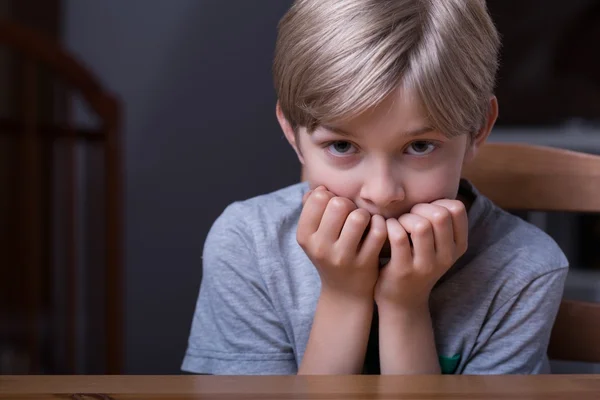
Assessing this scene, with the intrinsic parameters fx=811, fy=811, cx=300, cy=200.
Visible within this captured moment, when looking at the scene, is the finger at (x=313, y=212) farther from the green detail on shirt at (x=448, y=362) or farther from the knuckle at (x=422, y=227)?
the green detail on shirt at (x=448, y=362)

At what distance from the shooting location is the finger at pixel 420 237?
30.3 inches

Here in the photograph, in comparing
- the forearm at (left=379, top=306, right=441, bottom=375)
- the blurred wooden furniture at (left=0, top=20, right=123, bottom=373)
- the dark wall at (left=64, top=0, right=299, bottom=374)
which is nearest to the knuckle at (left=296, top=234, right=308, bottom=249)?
the forearm at (left=379, top=306, right=441, bottom=375)

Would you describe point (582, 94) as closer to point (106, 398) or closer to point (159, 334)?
point (159, 334)

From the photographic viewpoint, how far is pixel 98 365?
2.70 meters

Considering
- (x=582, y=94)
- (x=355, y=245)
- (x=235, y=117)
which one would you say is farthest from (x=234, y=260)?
(x=582, y=94)

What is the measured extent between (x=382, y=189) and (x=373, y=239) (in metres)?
0.06

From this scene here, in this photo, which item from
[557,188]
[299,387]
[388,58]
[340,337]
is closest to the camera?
[299,387]

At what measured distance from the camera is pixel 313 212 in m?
0.80

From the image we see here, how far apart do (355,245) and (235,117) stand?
1927mm

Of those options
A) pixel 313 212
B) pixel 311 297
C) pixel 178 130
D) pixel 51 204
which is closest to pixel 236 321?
pixel 311 297

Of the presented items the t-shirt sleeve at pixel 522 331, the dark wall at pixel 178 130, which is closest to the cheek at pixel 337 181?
the t-shirt sleeve at pixel 522 331

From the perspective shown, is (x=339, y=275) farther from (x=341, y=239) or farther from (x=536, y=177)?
(x=536, y=177)

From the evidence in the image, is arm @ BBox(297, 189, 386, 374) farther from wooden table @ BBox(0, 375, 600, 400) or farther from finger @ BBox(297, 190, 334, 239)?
wooden table @ BBox(0, 375, 600, 400)

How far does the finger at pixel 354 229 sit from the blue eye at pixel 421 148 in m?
0.07
